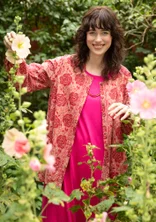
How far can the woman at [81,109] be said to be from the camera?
2068mm

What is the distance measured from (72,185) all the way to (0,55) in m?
1.60

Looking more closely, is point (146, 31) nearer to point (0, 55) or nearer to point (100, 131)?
point (0, 55)

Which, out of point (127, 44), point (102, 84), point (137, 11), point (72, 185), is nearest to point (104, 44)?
point (102, 84)

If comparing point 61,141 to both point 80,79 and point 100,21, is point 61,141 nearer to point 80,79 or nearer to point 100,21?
point 80,79

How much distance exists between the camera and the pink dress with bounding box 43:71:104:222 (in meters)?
2.07

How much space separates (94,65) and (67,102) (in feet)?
0.76

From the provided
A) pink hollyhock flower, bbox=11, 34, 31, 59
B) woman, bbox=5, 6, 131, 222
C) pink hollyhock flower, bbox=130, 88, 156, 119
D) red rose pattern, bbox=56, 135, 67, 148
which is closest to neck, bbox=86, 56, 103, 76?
woman, bbox=5, 6, 131, 222

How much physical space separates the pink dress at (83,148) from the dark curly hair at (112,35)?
10 cm

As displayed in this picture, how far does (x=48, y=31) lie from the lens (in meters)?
3.76

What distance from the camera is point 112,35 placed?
215 cm

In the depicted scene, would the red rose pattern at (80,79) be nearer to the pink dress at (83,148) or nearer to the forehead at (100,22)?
the pink dress at (83,148)

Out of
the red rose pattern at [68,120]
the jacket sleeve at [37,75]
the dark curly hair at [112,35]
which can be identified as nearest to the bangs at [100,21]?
the dark curly hair at [112,35]

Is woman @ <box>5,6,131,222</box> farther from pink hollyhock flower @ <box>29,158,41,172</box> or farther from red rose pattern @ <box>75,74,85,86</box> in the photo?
pink hollyhock flower @ <box>29,158,41,172</box>

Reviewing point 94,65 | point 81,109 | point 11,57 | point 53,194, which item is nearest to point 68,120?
point 81,109
